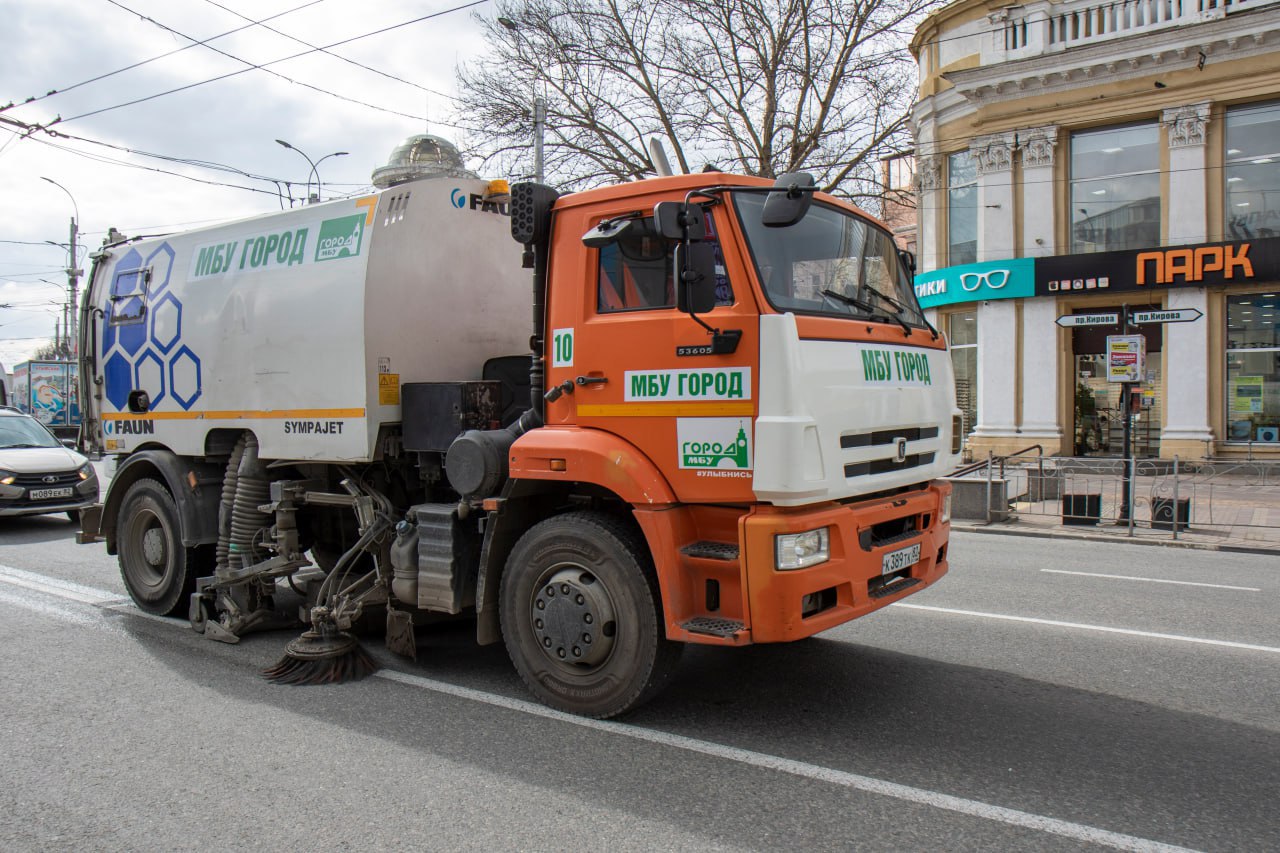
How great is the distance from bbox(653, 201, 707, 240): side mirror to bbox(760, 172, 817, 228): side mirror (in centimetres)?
31

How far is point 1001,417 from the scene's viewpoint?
2130cm

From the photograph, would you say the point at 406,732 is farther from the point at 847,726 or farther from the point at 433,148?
the point at 433,148

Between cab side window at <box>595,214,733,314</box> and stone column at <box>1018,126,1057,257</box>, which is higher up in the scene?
stone column at <box>1018,126,1057,257</box>

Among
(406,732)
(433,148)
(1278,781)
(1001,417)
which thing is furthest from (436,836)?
(1001,417)

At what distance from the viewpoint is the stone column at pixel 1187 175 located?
750 inches

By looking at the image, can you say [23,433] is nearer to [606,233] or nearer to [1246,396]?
[606,233]

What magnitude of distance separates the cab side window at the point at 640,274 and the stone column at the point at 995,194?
62.5 feet

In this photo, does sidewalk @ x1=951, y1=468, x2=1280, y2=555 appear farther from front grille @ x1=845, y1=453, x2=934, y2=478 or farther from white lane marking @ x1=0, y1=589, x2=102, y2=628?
white lane marking @ x1=0, y1=589, x2=102, y2=628

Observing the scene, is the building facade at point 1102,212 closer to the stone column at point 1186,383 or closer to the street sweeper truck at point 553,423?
the stone column at point 1186,383

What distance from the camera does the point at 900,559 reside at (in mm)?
4738

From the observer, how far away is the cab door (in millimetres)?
4219

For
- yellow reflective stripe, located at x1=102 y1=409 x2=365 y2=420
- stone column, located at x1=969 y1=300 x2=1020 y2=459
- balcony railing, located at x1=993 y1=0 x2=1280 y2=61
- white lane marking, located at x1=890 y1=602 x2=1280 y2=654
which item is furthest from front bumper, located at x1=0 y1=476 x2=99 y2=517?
balcony railing, located at x1=993 y1=0 x2=1280 y2=61

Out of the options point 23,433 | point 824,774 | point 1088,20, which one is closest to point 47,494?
point 23,433

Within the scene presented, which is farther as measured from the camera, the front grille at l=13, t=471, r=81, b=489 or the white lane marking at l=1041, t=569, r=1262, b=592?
the front grille at l=13, t=471, r=81, b=489
